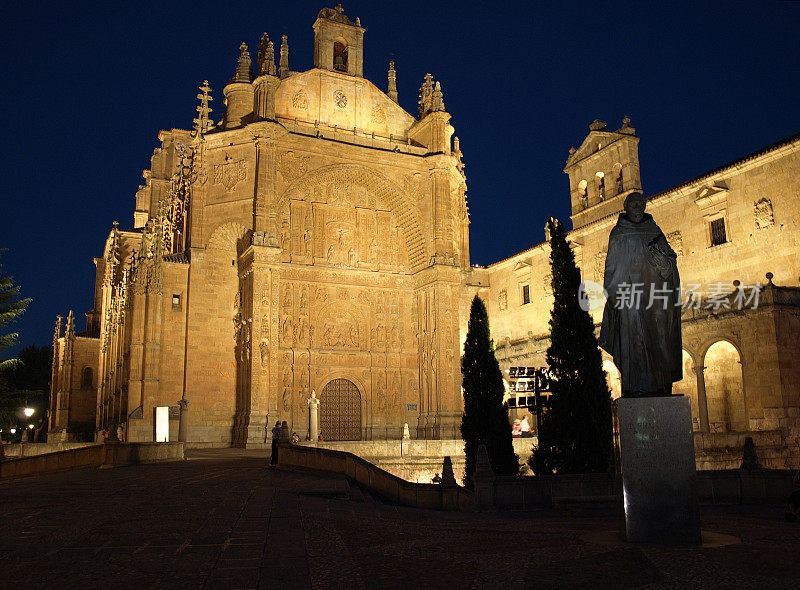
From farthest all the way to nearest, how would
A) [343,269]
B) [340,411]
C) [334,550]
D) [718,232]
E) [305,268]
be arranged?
1. [343,269]
2. [340,411]
3. [305,268]
4. [718,232]
5. [334,550]

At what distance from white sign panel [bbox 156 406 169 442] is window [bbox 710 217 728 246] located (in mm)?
23708

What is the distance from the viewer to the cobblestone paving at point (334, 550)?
502 cm

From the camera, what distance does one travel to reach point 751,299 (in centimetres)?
2469

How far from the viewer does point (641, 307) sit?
7.16 m

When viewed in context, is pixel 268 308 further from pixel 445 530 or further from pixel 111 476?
pixel 445 530

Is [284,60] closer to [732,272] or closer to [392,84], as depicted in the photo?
[392,84]

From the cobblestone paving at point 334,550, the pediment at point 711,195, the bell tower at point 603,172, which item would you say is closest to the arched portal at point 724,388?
the pediment at point 711,195

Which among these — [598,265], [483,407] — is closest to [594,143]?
[598,265]

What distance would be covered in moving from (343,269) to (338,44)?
40.3ft

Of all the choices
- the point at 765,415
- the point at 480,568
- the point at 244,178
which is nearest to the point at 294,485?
the point at 480,568

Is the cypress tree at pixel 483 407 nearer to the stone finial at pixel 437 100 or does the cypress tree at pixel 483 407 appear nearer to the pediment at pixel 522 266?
the stone finial at pixel 437 100

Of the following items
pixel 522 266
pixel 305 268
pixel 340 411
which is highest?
pixel 522 266

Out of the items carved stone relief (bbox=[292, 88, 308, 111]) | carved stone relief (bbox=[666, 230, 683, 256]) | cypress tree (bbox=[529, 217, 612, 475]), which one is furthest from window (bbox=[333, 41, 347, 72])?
cypress tree (bbox=[529, 217, 612, 475])

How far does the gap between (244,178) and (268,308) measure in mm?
5950
